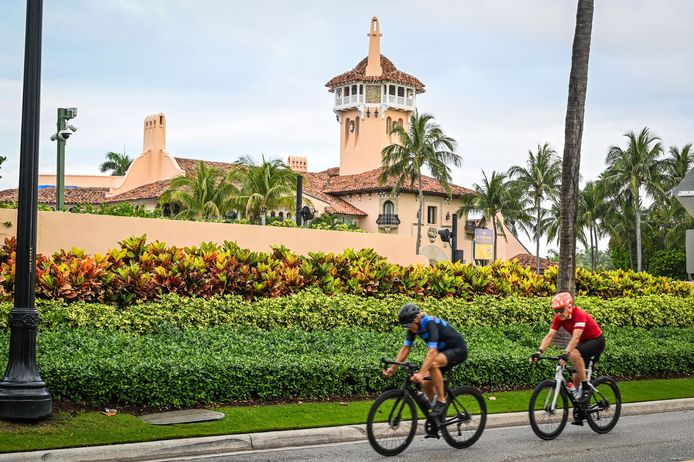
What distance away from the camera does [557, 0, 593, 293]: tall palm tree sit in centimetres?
2011

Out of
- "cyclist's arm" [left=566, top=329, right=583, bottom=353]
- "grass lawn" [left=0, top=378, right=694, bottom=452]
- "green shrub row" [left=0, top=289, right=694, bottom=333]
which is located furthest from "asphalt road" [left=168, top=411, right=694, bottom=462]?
"green shrub row" [left=0, top=289, right=694, bottom=333]

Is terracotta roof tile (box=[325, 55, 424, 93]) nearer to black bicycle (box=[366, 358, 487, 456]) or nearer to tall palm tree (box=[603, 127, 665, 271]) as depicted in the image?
tall palm tree (box=[603, 127, 665, 271])

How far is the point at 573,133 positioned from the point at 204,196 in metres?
40.0

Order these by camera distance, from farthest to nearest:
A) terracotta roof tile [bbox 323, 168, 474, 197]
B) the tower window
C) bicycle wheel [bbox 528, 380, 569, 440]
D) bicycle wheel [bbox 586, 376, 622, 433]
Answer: the tower window → terracotta roof tile [bbox 323, 168, 474, 197] → bicycle wheel [bbox 586, 376, 622, 433] → bicycle wheel [bbox 528, 380, 569, 440]

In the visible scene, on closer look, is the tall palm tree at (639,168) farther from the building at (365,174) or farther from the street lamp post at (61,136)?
the street lamp post at (61,136)

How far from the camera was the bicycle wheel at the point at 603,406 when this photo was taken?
42.3ft

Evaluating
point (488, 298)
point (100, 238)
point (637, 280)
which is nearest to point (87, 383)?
point (100, 238)

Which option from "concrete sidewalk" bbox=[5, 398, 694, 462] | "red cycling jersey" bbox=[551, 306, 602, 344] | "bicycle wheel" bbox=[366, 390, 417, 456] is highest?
"red cycling jersey" bbox=[551, 306, 602, 344]

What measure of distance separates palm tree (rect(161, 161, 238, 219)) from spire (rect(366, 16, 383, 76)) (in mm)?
27289

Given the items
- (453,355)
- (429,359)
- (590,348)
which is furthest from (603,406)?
(429,359)

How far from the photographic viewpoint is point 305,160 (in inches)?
3588

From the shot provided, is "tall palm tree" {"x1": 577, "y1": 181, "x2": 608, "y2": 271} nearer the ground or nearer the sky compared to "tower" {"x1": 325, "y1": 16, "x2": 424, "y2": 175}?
nearer the ground

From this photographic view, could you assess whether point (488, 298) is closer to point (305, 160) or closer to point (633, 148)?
point (633, 148)

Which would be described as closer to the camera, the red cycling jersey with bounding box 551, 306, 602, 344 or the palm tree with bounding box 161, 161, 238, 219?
the red cycling jersey with bounding box 551, 306, 602, 344
